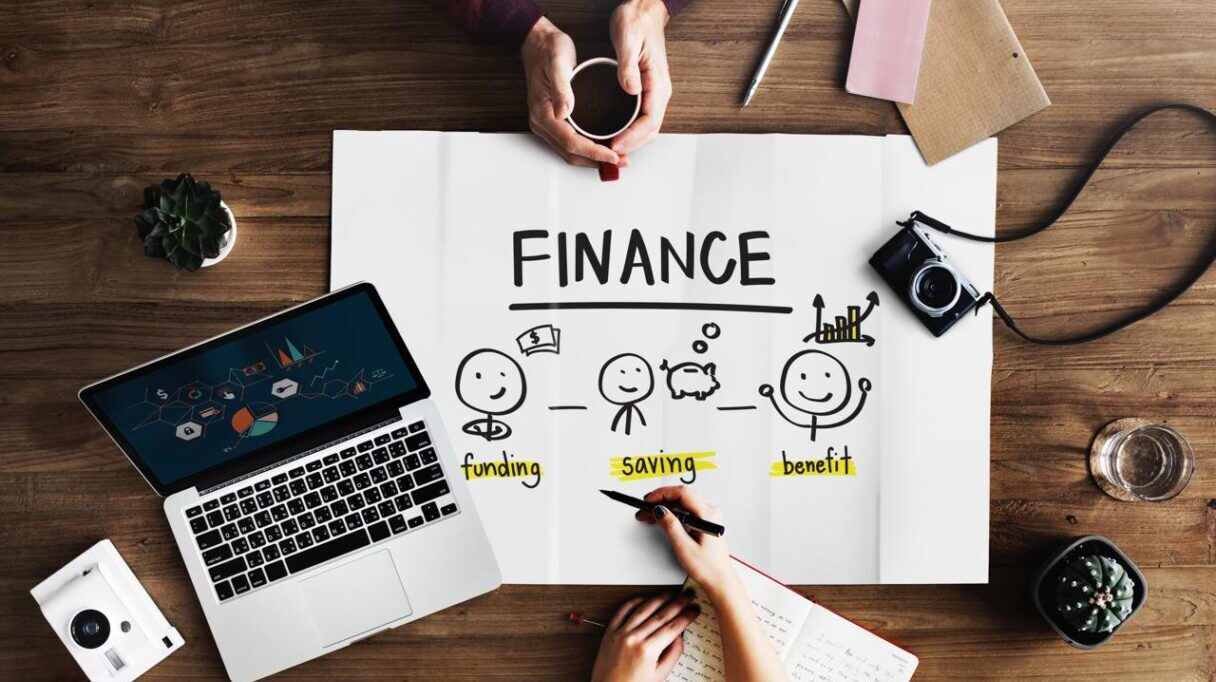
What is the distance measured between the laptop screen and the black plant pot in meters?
0.74

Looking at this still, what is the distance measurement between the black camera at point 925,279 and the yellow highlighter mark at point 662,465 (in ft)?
0.94

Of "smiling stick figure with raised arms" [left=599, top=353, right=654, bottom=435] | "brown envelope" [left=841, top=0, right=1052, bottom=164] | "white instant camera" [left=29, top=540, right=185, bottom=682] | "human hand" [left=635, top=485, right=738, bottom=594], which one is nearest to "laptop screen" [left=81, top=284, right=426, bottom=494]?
"white instant camera" [left=29, top=540, right=185, bottom=682]

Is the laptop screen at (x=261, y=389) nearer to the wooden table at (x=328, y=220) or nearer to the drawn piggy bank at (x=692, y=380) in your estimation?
the wooden table at (x=328, y=220)

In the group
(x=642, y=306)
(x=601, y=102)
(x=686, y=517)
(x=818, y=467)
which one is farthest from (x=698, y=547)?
(x=601, y=102)

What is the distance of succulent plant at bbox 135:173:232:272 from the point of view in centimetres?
84

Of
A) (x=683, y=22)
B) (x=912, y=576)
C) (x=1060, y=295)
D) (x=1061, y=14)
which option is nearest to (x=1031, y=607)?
(x=912, y=576)

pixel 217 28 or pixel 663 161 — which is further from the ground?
pixel 217 28

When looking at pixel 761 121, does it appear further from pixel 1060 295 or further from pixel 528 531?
pixel 528 531

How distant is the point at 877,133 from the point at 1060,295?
0.92 ft

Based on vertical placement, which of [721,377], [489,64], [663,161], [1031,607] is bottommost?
[1031,607]

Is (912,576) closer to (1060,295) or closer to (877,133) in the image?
(1060,295)

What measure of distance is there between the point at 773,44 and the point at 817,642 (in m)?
0.67

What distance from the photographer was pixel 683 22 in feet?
3.01

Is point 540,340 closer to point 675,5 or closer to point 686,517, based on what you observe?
point 686,517
